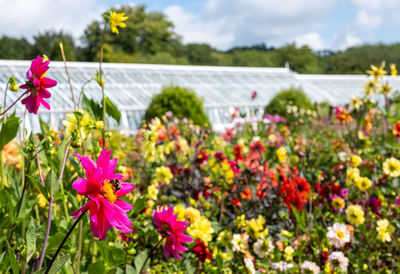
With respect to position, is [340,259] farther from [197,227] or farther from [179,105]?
[179,105]

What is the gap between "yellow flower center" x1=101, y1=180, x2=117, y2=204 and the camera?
756 mm

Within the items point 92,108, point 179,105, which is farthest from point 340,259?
point 179,105

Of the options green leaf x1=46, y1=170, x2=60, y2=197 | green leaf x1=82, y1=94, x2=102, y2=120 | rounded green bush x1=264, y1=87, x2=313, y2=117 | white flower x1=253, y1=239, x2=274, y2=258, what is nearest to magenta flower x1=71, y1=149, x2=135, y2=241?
green leaf x1=46, y1=170, x2=60, y2=197

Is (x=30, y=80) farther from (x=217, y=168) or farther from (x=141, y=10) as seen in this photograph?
(x=141, y=10)

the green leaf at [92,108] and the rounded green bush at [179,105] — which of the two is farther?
the rounded green bush at [179,105]

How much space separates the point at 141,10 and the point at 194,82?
2887cm

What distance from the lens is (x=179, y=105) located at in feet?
26.6

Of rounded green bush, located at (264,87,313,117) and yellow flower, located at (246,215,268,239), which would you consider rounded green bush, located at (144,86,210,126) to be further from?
yellow flower, located at (246,215,268,239)

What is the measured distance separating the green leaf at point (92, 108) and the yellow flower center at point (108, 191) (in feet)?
2.62

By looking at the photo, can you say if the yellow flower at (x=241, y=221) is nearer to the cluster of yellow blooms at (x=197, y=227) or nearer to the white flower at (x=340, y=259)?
the cluster of yellow blooms at (x=197, y=227)

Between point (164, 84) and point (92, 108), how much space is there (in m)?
9.53

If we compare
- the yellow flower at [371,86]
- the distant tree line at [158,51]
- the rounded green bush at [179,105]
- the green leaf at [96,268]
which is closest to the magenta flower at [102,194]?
the green leaf at [96,268]

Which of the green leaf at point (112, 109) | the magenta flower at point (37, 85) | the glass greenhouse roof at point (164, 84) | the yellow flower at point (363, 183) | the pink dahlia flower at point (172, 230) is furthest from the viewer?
the glass greenhouse roof at point (164, 84)

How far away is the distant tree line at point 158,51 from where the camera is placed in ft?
99.2
